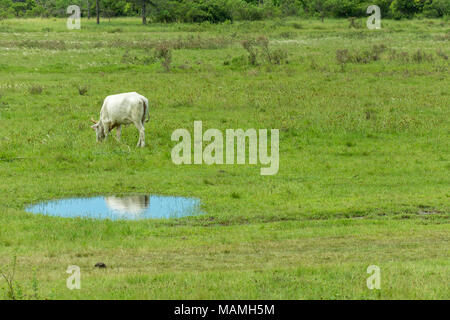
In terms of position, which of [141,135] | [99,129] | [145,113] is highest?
[145,113]

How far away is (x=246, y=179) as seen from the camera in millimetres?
16906

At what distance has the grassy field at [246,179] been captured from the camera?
9.21m

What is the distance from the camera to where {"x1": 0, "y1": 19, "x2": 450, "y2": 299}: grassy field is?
921cm

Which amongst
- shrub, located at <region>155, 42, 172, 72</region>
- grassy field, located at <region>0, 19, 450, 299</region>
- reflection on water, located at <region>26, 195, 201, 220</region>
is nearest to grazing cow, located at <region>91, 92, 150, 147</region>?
grassy field, located at <region>0, 19, 450, 299</region>

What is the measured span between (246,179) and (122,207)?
11.8ft

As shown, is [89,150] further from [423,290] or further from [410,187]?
[423,290]

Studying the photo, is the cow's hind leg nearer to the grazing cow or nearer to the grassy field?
the grazing cow

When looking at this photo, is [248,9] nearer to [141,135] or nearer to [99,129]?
[99,129]

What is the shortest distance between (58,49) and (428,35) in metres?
30.2

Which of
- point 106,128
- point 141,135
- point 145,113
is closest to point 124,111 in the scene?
point 145,113

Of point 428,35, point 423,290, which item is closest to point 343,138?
point 423,290

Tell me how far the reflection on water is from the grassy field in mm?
407

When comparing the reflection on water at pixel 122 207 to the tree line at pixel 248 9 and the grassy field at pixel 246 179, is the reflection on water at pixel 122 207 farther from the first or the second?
the tree line at pixel 248 9

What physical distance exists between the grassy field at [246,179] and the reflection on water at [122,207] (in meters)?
0.41
